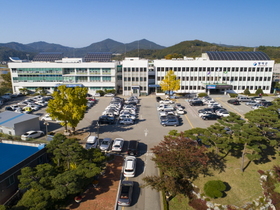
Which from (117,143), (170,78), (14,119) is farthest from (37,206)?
(170,78)

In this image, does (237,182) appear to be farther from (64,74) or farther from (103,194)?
(64,74)

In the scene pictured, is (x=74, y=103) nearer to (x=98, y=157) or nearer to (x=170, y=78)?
(x=98, y=157)

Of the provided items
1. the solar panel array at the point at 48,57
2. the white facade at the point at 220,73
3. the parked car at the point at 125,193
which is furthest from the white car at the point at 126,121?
the solar panel array at the point at 48,57

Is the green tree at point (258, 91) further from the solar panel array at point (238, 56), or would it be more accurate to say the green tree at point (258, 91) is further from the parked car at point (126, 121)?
the parked car at point (126, 121)

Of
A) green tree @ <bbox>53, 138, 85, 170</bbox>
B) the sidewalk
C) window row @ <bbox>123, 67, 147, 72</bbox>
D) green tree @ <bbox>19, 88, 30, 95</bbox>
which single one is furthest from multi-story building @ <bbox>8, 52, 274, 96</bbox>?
green tree @ <bbox>53, 138, 85, 170</bbox>

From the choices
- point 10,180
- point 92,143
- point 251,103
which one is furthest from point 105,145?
point 251,103
